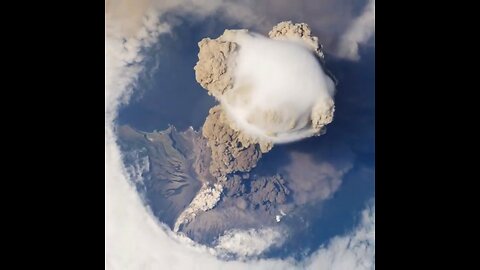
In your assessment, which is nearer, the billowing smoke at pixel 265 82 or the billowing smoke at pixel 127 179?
the billowing smoke at pixel 265 82

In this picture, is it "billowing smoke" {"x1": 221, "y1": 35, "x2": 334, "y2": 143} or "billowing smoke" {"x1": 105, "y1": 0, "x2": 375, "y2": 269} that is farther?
"billowing smoke" {"x1": 105, "y1": 0, "x2": 375, "y2": 269}

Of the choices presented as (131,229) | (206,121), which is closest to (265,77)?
(206,121)

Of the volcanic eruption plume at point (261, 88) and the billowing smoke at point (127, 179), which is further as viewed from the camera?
the billowing smoke at point (127, 179)

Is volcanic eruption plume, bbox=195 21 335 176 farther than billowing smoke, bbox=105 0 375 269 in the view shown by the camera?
No

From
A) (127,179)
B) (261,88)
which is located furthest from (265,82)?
(127,179)

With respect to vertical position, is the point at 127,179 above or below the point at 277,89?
below

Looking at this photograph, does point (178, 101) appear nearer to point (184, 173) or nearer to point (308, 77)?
point (184, 173)

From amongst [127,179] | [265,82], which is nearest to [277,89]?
[265,82]

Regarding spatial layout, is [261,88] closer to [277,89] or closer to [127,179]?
[277,89]

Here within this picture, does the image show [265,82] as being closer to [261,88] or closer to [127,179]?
[261,88]

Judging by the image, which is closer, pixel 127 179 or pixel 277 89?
pixel 277 89

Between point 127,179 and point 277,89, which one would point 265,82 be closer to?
point 277,89
